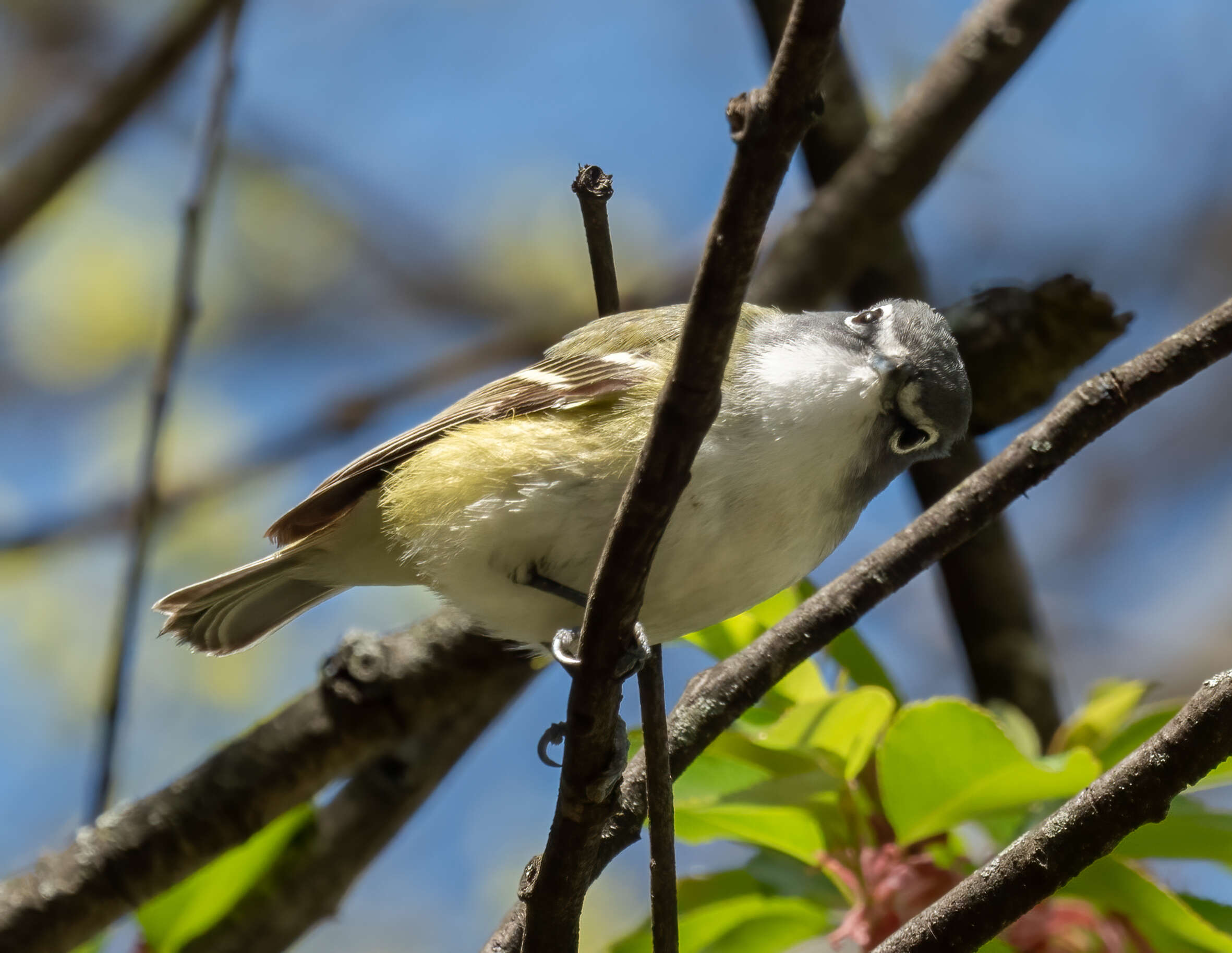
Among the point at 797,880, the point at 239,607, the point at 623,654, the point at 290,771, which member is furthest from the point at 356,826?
the point at 623,654

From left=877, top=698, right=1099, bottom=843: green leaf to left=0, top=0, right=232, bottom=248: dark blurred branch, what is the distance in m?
2.59

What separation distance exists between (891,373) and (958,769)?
678 millimetres

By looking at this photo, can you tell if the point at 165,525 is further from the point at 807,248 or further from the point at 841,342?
the point at 841,342

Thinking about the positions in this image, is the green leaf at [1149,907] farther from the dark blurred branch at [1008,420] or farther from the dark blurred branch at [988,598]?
the dark blurred branch at [988,598]

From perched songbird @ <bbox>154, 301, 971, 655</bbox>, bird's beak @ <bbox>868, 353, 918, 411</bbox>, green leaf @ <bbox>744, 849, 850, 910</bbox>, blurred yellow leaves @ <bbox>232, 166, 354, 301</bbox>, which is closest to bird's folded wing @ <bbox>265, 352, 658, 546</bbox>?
perched songbird @ <bbox>154, 301, 971, 655</bbox>

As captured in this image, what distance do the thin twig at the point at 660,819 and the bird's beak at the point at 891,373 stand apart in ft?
2.40

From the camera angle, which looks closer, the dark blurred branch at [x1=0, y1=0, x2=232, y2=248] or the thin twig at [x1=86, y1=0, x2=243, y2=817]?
the thin twig at [x1=86, y1=0, x2=243, y2=817]

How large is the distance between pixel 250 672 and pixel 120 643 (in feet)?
10.5

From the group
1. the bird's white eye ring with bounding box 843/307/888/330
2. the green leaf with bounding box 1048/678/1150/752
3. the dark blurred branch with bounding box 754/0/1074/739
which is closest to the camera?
the bird's white eye ring with bounding box 843/307/888/330

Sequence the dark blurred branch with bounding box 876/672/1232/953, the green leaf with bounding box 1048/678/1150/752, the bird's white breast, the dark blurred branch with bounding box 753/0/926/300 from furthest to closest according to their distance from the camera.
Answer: the dark blurred branch with bounding box 753/0/926/300 < the green leaf with bounding box 1048/678/1150/752 < the bird's white breast < the dark blurred branch with bounding box 876/672/1232/953

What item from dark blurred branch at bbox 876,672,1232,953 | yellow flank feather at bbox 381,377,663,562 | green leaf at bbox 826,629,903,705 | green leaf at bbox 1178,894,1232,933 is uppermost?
yellow flank feather at bbox 381,377,663,562

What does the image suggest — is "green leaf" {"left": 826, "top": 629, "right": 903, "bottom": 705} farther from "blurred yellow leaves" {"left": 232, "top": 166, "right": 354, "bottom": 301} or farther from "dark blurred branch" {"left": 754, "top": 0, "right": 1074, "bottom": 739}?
"blurred yellow leaves" {"left": 232, "top": 166, "right": 354, "bottom": 301}

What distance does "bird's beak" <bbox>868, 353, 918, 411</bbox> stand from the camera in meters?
1.99

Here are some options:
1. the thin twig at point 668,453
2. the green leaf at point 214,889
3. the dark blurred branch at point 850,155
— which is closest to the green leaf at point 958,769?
the thin twig at point 668,453
